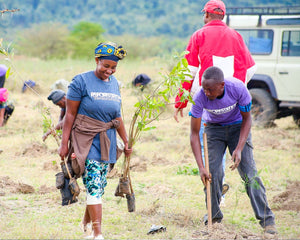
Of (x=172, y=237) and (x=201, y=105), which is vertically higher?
(x=201, y=105)

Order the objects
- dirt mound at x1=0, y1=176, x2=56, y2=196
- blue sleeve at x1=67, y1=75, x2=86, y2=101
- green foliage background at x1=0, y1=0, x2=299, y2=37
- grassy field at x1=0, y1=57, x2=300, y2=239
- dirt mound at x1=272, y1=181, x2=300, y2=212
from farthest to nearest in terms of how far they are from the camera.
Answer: green foliage background at x1=0, y1=0, x2=299, y2=37, dirt mound at x1=0, y1=176, x2=56, y2=196, dirt mound at x1=272, y1=181, x2=300, y2=212, grassy field at x1=0, y1=57, x2=300, y2=239, blue sleeve at x1=67, y1=75, x2=86, y2=101

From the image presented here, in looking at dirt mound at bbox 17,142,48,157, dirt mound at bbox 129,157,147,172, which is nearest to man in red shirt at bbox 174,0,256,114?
dirt mound at bbox 129,157,147,172

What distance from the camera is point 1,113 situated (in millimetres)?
7895

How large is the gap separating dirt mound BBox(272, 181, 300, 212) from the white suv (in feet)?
13.3

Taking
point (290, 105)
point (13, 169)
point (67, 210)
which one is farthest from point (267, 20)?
point (67, 210)

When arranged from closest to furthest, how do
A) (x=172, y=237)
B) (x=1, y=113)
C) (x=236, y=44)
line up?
(x=172, y=237), (x=236, y=44), (x=1, y=113)

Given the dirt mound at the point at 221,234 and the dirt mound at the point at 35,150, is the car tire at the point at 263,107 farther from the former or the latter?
the dirt mound at the point at 221,234

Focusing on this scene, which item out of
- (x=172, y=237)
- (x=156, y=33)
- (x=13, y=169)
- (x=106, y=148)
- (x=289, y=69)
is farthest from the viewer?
(x=156, y=33)

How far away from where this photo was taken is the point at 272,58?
30.8ft

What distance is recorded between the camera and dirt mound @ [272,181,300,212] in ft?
16.2

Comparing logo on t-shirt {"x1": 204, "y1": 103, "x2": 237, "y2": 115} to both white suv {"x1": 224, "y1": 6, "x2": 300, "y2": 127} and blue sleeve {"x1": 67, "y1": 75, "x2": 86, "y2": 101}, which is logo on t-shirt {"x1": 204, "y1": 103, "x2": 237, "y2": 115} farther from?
white suv {"x1": 224, "y1": 6, "x2": 300, "y2": 127}

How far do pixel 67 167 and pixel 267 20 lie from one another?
6737 mm

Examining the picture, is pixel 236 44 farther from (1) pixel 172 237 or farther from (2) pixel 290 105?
(2) pixel 290 105

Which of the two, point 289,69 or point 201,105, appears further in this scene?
point 289,69
